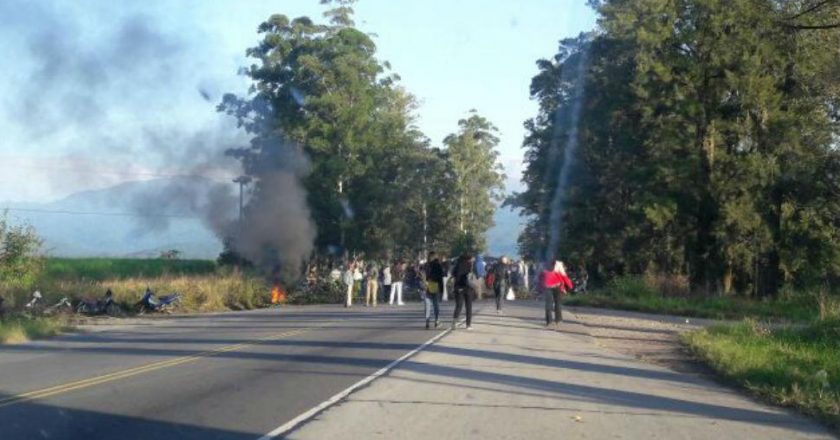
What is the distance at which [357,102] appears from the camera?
196ft

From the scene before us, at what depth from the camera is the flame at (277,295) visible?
43.1 meters

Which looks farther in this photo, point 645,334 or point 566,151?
point 566,151

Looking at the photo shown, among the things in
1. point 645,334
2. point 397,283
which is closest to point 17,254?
point 397,283

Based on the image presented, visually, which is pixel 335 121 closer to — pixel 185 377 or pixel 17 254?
pixel 17 254

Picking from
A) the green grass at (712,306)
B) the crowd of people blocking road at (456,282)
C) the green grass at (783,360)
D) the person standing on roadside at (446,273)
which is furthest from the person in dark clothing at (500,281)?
the green grass at (783,360)

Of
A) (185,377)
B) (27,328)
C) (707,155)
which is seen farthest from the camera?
(707,155)

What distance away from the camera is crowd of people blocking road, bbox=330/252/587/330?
76.7 ft

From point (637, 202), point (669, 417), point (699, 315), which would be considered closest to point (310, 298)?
→ point (637, 202)

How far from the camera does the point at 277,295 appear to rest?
1713 inches

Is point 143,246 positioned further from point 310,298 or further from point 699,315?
point 699,315

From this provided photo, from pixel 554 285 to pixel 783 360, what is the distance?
9005 millimetres

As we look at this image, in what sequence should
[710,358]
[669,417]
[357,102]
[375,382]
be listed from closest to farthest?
[669,417] < [375,382] < [710,358] < [357,102]

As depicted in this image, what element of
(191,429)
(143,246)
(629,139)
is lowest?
(191,429)

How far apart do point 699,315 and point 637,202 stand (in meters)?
13.8
